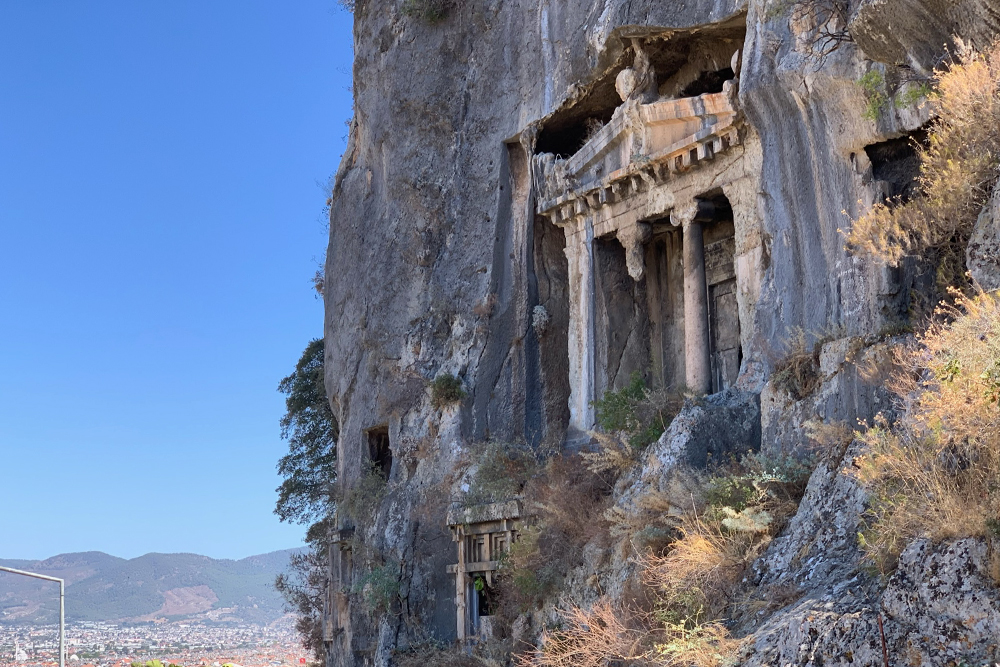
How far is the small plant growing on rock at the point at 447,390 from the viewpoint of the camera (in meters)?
19.4

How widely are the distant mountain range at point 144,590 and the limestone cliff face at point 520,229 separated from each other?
10132cm

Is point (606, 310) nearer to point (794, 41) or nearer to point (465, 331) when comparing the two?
point (465, 331)

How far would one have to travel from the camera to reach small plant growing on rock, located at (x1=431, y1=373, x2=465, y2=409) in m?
19.4

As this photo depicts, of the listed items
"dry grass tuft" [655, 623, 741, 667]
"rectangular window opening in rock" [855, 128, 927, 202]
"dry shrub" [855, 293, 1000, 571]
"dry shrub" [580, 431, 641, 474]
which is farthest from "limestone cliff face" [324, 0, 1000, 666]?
"dry shrub" [855, 293, 1000, 571]

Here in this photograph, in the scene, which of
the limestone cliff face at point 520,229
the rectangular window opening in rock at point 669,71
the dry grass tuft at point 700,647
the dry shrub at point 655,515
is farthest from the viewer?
the rectangular window opening in rock at point 669,71

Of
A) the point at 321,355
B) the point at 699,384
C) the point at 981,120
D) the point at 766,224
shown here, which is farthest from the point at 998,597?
the point at 321,355

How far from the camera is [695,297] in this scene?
1736 cm

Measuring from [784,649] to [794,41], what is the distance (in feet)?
28.3

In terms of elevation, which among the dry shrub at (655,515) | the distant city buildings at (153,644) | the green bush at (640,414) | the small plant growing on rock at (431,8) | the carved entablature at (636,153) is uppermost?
the small plant growing on rock at (431,8)

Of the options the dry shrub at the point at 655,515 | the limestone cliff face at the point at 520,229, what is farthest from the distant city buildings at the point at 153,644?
the dry shrub at the point at 655,515

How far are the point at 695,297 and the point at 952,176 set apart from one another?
23.8 ft

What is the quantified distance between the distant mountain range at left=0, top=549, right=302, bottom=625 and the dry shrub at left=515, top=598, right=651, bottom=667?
110912 millimetres

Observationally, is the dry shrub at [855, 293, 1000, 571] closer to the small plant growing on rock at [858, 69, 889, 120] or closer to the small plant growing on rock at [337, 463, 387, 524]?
the small plant growing on rock at [858, 69, 889, 120]

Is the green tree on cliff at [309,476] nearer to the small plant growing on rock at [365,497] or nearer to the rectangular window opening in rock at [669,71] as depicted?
the small plant growing on rock at [365,497]
